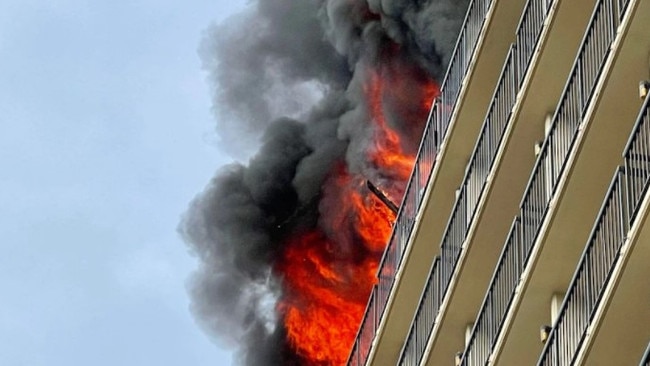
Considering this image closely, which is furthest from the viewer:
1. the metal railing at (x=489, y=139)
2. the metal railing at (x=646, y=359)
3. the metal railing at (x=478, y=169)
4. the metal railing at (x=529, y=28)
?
the metal railing at (x=478, y=169)

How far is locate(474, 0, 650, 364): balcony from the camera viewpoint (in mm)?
26406

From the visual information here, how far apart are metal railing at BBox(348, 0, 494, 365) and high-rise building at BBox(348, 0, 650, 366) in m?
0.03

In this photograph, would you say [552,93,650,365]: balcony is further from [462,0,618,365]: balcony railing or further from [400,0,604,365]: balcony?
[400,0,604,365]: balcony

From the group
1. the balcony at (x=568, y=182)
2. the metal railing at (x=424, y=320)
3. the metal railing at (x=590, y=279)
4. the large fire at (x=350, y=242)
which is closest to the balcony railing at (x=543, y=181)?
the balcony at (x=568, y=182)

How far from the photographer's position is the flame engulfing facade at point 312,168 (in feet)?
155

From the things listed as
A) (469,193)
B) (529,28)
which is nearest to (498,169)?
(469,193)

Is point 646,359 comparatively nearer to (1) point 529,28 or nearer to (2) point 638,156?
(2) point 638,156

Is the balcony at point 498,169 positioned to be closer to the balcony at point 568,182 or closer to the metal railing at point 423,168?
the balcony at point 568,182

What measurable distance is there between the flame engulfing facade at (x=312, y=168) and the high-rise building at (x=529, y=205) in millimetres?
11719

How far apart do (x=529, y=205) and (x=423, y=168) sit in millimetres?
5698

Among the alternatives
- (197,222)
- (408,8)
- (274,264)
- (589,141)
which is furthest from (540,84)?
(197,222)

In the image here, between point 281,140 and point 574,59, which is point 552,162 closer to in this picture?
point 574,59

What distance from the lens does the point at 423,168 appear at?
112 feet

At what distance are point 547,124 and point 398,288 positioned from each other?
14.5 ft
